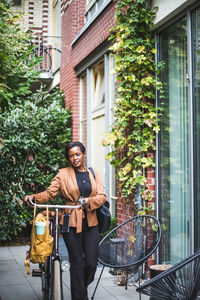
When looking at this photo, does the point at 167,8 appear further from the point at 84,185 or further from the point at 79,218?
the point at 79,218

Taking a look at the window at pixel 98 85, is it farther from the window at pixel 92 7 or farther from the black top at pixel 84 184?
the black top at pixel 84 184

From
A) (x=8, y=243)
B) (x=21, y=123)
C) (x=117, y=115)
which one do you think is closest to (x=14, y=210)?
(x=8, y=243)

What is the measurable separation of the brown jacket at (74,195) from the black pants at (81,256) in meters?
0.11

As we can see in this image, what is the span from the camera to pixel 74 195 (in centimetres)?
464

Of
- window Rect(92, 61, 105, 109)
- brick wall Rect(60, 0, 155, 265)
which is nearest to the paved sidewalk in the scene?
window Rect(92, 61, 105, 109)

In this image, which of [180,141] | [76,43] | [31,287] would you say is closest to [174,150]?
[180,141]

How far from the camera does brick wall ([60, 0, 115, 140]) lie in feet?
29.5

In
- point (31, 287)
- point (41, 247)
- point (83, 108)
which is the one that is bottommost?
point (31, 287)

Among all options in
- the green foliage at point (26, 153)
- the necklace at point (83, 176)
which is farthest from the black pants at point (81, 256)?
the green foliage at point (26, 153)

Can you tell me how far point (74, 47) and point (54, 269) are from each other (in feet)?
23.1

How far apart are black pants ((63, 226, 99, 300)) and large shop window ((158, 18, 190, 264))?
50.3 inches

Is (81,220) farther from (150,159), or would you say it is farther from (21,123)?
(21,123)

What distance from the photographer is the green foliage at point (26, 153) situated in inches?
369

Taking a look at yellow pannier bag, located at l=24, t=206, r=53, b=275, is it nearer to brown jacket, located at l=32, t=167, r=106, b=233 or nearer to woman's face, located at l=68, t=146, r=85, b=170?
brown jacket, located at l=32, t=167, r=106, b=233
